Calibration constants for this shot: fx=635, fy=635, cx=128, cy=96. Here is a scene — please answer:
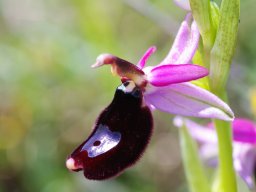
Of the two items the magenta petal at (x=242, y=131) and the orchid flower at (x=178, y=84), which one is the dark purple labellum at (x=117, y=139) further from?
the magenta petal at (x=242, y=131)

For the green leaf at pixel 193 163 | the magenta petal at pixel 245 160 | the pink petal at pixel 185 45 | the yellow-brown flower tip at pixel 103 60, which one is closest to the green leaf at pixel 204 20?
the pink petal at pixel 185 45

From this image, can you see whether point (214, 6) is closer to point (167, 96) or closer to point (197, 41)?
point (197, 41)

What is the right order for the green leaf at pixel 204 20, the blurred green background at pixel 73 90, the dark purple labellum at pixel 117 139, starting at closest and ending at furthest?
the dark purple labellum at pixel 117 139 < the green leaf at pixel 204 20 < the blurred green background at pixel 73 90

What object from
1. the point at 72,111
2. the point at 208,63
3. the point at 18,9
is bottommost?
the point at 72,111

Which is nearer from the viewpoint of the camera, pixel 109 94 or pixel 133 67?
pixel 133 67

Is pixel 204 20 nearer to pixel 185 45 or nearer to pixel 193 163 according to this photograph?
pixel 185 45

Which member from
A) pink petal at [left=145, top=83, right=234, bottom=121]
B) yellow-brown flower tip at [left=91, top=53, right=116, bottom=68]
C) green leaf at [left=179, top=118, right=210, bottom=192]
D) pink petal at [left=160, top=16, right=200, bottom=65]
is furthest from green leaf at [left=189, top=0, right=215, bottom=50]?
green leaf at [left=179, top=118, right=210, bottom=192]

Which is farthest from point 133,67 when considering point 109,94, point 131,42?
point 131,42
